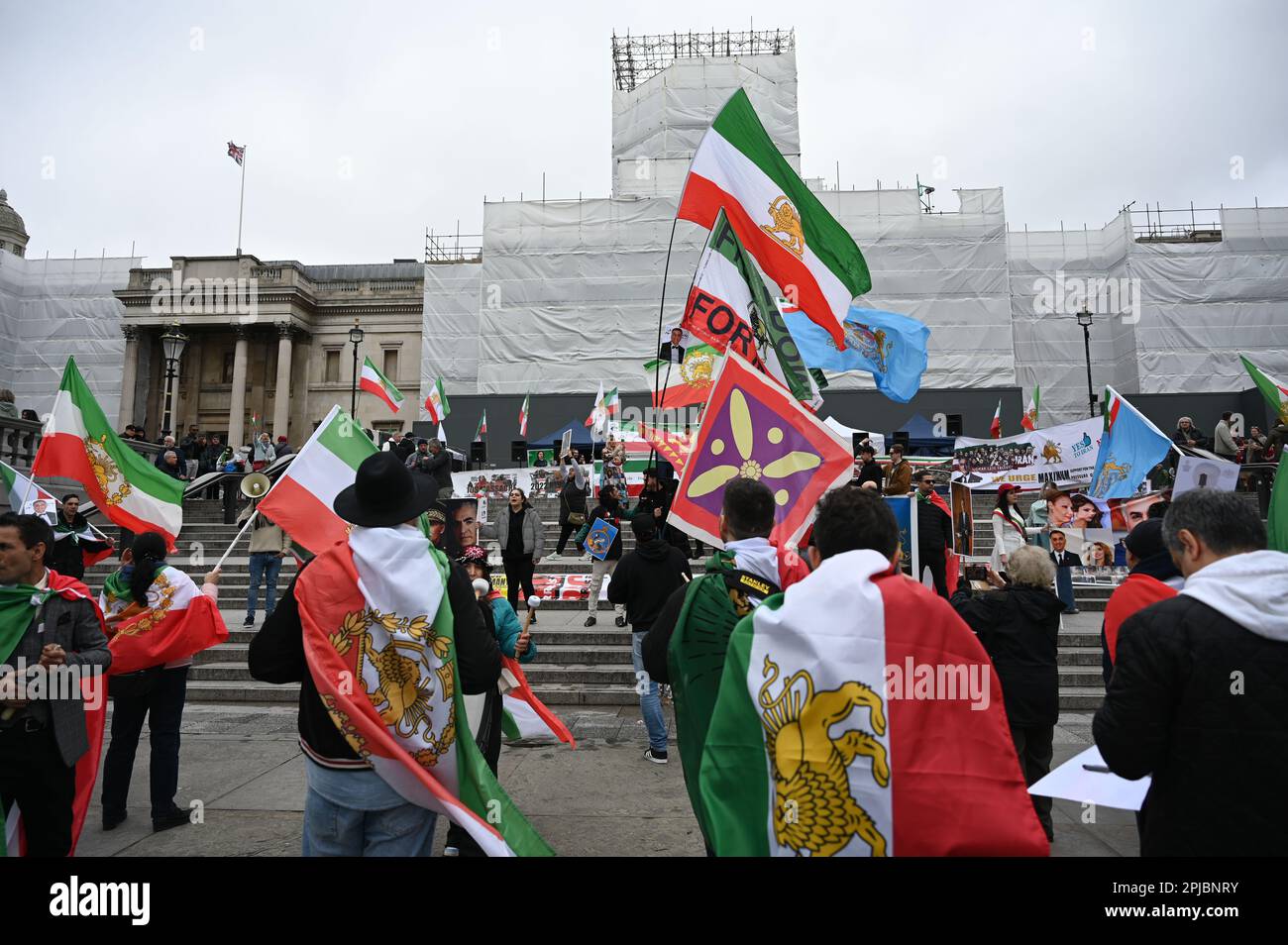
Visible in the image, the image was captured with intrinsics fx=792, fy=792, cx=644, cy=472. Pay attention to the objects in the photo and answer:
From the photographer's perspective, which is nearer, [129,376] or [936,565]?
[936,565]

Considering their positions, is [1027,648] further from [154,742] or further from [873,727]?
[154,742]

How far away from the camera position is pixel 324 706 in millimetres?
2633

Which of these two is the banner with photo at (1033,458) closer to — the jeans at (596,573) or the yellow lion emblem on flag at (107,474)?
the jeans at (596,573)

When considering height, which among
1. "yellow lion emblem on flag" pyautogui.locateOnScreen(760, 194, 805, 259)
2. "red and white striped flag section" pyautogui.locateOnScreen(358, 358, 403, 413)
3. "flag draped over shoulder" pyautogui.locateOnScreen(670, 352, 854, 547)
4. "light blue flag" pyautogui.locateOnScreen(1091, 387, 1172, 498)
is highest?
"red and white striped flag section" pyautogui.locateOnScreen(358, 358, 403, 413)

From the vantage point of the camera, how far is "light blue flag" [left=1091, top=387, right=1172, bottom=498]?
1003 centimetres

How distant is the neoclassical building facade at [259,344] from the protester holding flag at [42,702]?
45.2 metres

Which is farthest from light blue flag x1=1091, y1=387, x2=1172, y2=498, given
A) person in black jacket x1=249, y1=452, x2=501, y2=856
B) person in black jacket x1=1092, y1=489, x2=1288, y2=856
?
person in black jacket x1=249, y1=452, x2=501, y2=856

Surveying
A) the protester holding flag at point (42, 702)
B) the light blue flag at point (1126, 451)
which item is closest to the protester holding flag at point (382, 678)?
the protester holding flag at point (42, 702)

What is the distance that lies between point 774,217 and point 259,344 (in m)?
50.1

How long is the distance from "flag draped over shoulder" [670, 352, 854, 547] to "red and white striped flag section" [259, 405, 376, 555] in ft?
6.33

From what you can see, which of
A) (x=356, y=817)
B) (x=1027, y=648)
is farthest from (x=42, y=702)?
(x=1027, y=648)

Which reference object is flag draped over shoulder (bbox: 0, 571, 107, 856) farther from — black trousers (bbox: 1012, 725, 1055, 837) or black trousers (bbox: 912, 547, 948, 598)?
black trousers (bbox: 912, 547, 948, 598)
